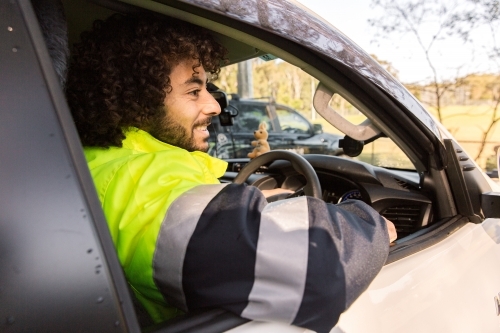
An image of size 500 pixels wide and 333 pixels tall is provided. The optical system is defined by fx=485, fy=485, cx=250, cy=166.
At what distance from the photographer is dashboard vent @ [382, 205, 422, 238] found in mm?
1949

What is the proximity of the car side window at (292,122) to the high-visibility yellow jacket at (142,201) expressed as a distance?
745cm

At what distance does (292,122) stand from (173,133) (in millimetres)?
7390

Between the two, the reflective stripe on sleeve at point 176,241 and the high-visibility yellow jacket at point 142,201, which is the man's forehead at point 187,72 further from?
the reflective stripe on sleeve at point 176,241

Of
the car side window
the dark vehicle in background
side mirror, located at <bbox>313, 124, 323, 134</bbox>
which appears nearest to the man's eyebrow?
the dark vehicle in background

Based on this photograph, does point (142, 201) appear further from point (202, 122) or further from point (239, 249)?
point (202, 122)

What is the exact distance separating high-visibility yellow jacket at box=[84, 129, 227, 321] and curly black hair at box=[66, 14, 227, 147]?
36 cm

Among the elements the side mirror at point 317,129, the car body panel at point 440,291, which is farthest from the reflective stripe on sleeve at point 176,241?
the side mirror at point 317,129

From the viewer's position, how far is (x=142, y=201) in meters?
1.07

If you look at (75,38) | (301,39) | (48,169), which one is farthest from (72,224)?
(75,38)

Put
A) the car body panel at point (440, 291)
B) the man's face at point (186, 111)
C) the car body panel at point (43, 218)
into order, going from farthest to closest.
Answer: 1. the man's face at point (186, 111)
2. the car body panel at point (440, 291)
3. the car body panel at point (43, 218)

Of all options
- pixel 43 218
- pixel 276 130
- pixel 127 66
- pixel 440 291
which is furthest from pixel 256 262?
pixel 276 130

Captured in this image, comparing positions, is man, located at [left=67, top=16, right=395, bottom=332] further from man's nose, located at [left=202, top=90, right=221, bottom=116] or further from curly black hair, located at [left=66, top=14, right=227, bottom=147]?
man's nose, located at [left=202, top=90, right=221, bottom=116]

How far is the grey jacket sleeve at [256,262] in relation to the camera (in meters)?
0.96

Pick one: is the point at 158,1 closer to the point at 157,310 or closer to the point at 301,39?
the point at 301,39
